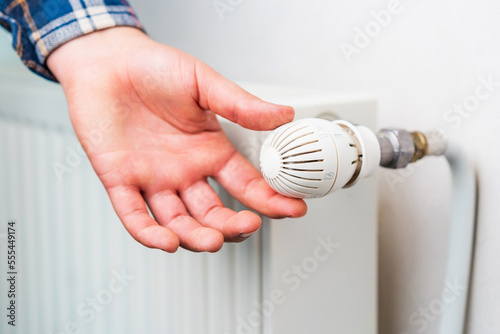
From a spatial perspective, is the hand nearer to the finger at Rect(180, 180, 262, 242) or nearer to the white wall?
the finger at Rect(180, 180, 262, 242)

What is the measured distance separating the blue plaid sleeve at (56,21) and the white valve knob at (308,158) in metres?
0.25

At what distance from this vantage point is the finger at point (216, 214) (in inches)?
12.2

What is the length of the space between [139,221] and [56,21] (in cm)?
23

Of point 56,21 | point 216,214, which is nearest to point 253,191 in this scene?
point 216,214

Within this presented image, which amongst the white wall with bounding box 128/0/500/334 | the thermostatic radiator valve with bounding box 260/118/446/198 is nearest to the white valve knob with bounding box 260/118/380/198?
the thermostatic radiator valve with bounding box 260/118/446/198

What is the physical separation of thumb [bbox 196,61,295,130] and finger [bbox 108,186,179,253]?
0.26 ft

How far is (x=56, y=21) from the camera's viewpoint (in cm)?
47

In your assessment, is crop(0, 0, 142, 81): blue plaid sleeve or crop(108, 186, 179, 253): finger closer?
crop(108, 186, 179, 253): finger

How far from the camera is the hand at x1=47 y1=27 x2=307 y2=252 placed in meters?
0.32

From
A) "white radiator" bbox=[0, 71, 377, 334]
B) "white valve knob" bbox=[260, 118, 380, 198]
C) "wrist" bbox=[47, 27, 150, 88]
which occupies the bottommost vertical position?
"white radiator" bbox=[0, 71, 377, 334]

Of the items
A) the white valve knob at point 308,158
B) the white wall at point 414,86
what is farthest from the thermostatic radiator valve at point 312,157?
the white wall at point 414,86

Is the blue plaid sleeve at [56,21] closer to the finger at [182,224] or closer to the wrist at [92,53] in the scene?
the wrist at [92,53]

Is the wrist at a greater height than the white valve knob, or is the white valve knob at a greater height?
the wrist

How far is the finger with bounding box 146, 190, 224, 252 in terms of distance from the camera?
312 millimetres
